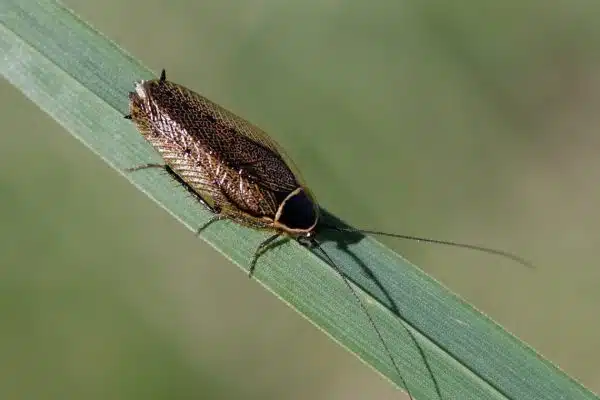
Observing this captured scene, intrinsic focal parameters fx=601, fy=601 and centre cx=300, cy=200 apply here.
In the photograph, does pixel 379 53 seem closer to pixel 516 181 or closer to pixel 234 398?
pixel 516 181

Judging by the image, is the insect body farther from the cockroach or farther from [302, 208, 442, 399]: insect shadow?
Result: [302, 208, 442, 399]: insect shadow

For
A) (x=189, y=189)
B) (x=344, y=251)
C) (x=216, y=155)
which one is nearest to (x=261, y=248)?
(x=344, y=251)

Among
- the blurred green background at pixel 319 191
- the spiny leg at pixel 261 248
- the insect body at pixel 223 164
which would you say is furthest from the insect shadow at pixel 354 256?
the blurred green background at pixel 319 191

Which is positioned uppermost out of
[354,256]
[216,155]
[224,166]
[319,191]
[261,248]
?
[216,155]

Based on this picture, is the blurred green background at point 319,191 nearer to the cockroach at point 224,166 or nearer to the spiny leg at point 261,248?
the cockroach at point 224,166

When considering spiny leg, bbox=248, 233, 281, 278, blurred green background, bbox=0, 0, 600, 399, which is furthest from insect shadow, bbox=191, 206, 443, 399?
blurred green background, bbox=0, 0, 600, 399

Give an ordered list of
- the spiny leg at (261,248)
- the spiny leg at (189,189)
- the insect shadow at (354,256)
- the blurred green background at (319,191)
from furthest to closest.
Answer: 1. the blurred green background at (319,191)
2. the spiny leg at (189,189)
3. the spiny leg at (261,248)
4. the insect shadow at (354,256)

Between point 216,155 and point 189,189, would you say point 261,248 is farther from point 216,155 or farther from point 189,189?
point 216,155
